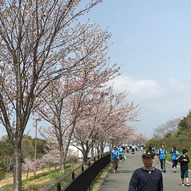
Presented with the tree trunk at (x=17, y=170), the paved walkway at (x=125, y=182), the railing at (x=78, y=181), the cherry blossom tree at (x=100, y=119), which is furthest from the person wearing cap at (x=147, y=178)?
the cherry blossom tree at (x=100, y=119)

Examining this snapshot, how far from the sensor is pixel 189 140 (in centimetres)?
4256

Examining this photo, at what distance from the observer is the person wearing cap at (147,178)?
16.0ft

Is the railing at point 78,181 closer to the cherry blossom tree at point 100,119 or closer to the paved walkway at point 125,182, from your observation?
the paved walkway at point 125,182

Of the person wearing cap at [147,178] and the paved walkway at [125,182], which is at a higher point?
the person wearing cap at [147,178]

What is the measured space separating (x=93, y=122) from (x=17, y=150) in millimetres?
16427

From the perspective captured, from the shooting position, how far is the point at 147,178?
4.89m

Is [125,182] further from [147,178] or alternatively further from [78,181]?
Answer: [147,178]

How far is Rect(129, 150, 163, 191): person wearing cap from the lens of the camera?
4.88 m

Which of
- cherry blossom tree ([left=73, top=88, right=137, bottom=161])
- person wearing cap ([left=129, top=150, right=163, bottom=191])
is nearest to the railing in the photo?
person wearing cap ([left=129, top=150, right=163, bottom=191])

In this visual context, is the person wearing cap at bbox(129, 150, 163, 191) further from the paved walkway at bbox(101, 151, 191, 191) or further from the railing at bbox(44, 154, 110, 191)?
the paved walkway at bbox(101, 151, 191, 191)

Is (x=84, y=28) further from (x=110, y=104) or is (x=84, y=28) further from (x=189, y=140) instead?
(x=189, y=140)

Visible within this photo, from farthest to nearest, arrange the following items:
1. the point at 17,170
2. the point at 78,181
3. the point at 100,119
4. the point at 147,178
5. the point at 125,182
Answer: the point at 100,119 < the point at 125,182 < the point at 17,170 < the point at 78,181 < the point at 147,178

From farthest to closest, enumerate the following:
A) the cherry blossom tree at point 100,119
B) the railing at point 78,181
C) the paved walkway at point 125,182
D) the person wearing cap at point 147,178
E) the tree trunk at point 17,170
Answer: the cherry blossom tree at point 100,119
the paved walkway at point 125,182
the tree trunk at point 17,170
the railing at point 78,181
the person wearing cap at point 147,178

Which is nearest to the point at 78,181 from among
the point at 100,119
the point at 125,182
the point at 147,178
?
the point at 147,178
